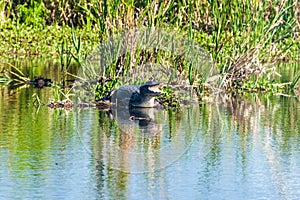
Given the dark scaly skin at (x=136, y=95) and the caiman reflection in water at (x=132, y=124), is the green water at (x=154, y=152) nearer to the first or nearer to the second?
the caiman reflection in water at (x=132, y=124)

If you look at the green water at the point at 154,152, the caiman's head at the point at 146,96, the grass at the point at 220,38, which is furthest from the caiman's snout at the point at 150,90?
the grass at the point at 220,38

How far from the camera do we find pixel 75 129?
34.5 feet

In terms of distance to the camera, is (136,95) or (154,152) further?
(136,95)

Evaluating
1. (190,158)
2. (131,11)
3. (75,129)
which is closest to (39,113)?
(75,129)

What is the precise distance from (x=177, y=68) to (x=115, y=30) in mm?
1003

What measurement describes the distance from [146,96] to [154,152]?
2.66 m

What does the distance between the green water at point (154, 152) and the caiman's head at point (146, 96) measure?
0.67 ft

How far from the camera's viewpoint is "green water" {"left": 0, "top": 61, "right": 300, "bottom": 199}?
25.8 feet

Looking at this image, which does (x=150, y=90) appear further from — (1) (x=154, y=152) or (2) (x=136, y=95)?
(1) (x=154, y=152)

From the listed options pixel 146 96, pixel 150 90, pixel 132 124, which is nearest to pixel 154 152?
pixel 132 124

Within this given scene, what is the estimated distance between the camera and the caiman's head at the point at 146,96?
39.0 feet

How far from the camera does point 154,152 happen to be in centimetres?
939

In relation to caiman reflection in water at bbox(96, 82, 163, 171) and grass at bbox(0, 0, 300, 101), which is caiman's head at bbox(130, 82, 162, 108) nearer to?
caiman reflection in water at bbox(96, 82, 163, 171)

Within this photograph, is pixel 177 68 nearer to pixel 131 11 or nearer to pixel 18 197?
pixel 131 11
